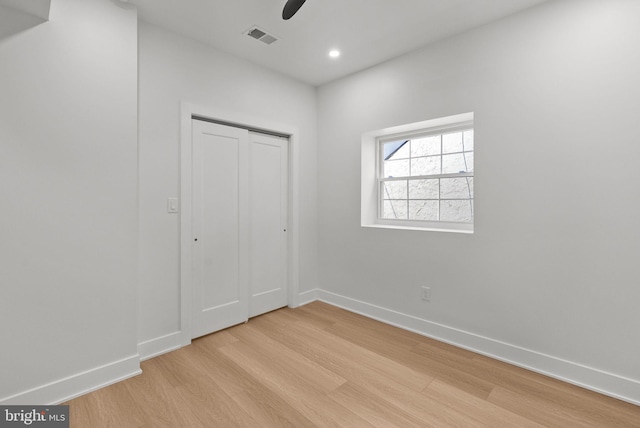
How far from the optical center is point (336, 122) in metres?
3.62

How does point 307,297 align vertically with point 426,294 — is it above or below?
below

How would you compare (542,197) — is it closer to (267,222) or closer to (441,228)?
(441,228)

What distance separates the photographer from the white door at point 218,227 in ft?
9.05

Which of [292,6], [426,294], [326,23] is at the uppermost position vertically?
[326,23]

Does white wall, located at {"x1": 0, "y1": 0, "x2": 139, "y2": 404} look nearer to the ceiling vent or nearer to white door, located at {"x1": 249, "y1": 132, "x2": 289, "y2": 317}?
the ceiling vent

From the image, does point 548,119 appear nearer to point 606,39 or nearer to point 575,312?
point 606,39

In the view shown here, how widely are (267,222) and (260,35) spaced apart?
1847mm

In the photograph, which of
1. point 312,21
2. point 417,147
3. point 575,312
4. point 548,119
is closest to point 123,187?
point 312,21

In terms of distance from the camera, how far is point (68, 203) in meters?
1.95

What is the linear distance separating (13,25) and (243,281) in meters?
2.51

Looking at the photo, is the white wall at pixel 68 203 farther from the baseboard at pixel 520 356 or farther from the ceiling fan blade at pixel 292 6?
the baseboard at pixel 520 356

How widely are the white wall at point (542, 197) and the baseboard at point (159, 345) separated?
6.88 ft

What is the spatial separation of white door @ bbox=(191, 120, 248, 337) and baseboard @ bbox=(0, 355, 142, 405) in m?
0.62

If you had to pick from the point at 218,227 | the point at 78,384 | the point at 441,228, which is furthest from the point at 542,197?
Answer: the point at 78,384
